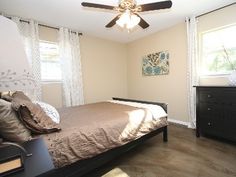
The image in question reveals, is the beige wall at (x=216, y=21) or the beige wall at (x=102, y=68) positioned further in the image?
the beige wall at (x=102, y=68)

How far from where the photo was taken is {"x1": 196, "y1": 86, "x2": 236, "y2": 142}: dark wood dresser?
8.09ft

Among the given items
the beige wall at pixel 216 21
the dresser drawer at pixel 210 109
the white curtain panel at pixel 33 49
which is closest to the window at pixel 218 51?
the beige wall at pixel 216 21

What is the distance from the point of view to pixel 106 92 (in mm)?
4805

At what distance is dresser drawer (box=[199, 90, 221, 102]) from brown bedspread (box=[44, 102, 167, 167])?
1.07 m

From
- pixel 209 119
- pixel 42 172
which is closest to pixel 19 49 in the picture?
pixel 42 172

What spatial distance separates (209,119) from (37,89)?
342cm

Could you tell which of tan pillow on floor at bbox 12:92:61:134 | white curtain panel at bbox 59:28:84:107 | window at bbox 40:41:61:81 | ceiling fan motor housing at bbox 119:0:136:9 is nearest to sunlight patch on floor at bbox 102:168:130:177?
tan pillow on floor at bbox 12:92:61:134

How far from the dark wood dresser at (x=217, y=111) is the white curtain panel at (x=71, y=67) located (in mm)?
2730

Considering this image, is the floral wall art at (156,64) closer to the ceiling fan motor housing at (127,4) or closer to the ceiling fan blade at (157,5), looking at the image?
the ceiling fan blade at (157,5)

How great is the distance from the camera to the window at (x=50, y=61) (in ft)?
12.0

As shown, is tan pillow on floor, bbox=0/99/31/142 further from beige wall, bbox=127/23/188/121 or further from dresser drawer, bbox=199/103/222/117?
beige wall, bbox=127/23/188/121

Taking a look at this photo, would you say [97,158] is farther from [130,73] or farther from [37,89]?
[130,73]

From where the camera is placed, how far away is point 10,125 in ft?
4.08

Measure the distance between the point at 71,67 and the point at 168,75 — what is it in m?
2.42
